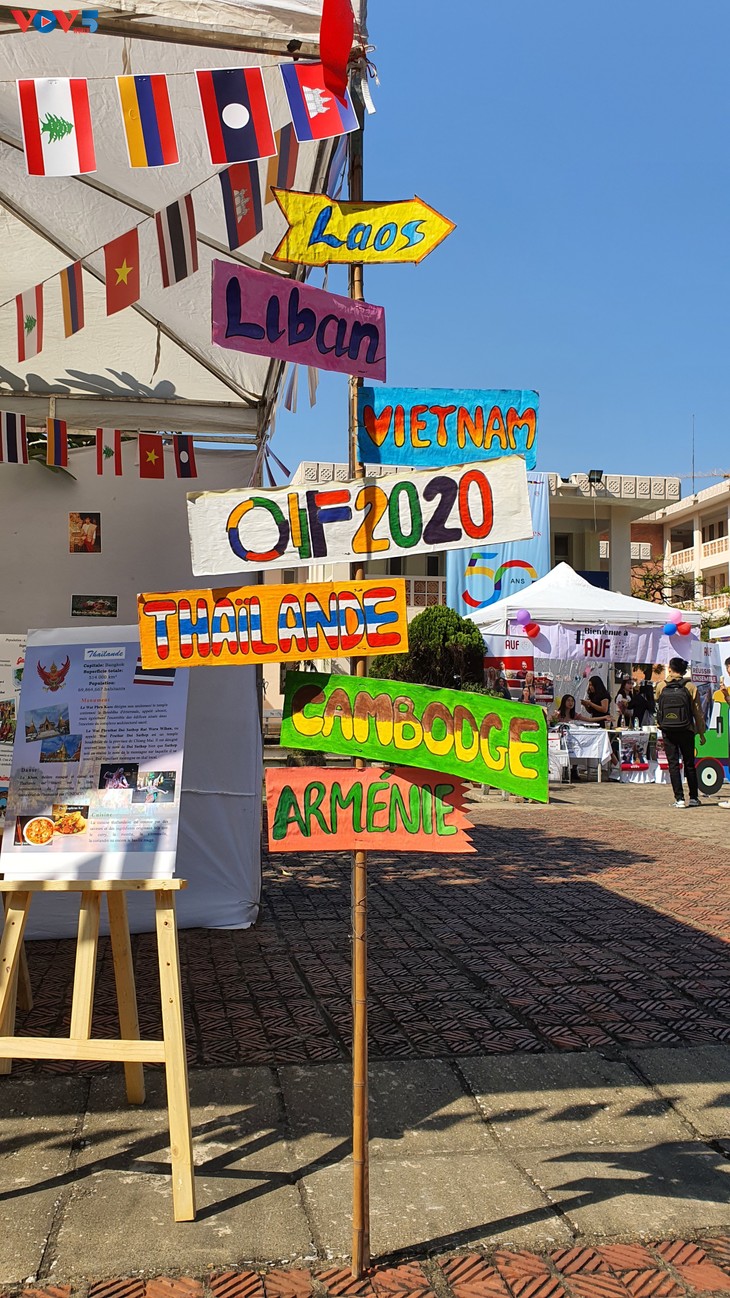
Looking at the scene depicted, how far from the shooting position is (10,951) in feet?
11.0

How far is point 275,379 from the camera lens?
5824 millimetres

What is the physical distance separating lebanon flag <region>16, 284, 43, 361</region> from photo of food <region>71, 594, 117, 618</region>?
4.35 feet

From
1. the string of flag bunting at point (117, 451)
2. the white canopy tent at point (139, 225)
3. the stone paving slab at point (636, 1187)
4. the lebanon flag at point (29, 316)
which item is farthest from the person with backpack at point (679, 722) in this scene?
the stone paving slab at point (636, 1187)

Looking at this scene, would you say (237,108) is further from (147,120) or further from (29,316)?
(29,316)

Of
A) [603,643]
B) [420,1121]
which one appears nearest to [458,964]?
[420,1121]

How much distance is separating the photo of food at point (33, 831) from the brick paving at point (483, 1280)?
50.2 inches

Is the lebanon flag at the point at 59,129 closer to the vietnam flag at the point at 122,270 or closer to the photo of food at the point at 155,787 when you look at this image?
the vietnam flag at the point at 122,270

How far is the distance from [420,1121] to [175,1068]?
96cm

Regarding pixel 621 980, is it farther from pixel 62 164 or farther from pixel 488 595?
pixel 488 595

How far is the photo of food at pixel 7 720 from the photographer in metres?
4.21

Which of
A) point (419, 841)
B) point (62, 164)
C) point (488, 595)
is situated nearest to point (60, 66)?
point (62, 164)

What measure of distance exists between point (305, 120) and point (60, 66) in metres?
1.56

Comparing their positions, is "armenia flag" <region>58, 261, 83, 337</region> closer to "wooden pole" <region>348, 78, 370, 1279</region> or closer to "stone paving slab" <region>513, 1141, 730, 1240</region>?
"wooden pole" <region>348, 78, 370, 1279</region>

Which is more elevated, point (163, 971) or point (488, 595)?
point (488, 595)
